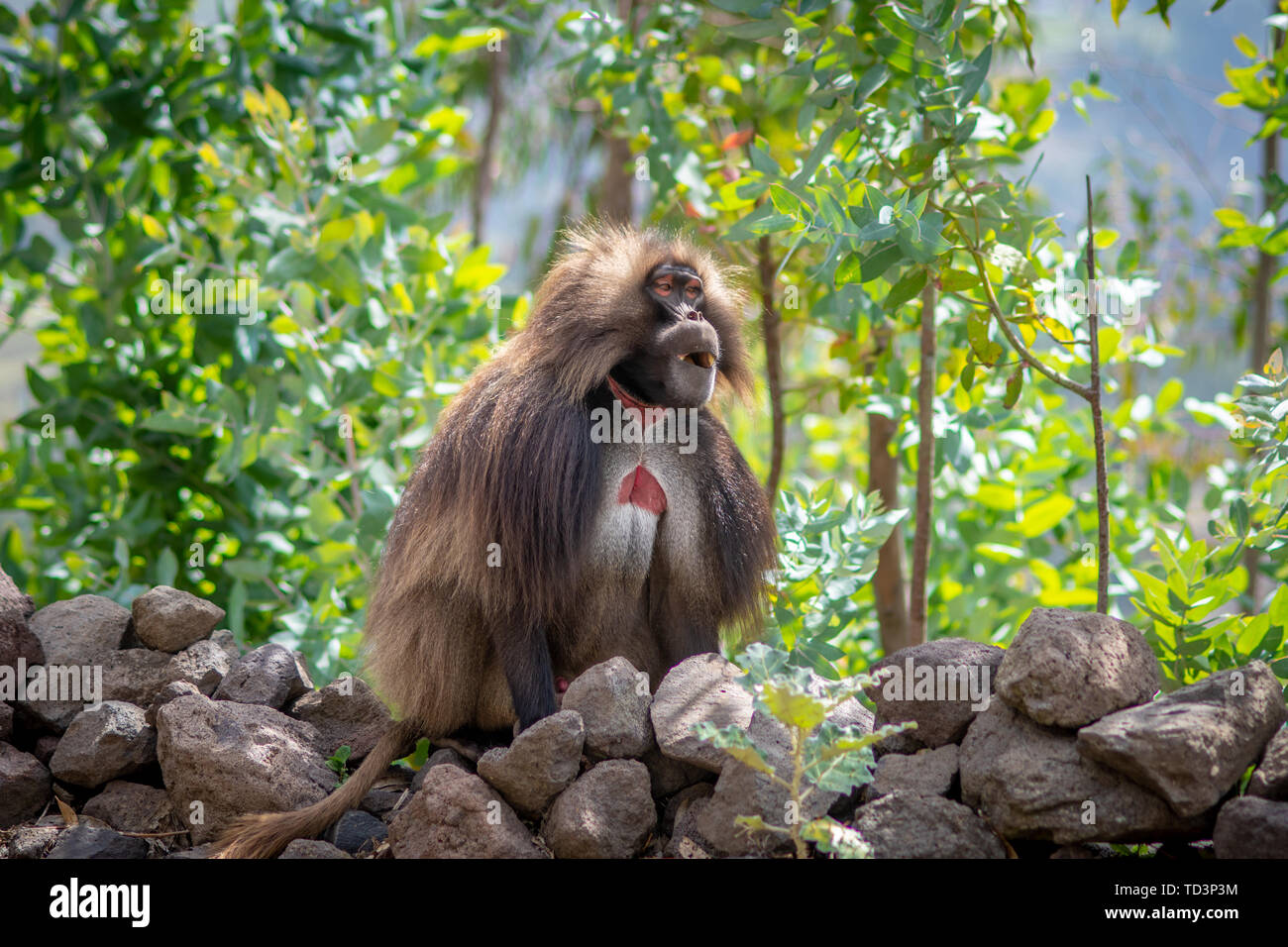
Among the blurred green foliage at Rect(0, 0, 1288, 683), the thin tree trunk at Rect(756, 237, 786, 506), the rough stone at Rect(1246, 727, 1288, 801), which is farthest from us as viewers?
the thin tree trunk at Rect(756, 237, 786, 506)

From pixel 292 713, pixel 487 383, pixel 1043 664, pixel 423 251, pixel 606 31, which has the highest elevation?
pixel 606 31

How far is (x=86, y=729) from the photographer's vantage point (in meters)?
3.44

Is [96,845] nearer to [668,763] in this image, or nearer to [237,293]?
[668,763]

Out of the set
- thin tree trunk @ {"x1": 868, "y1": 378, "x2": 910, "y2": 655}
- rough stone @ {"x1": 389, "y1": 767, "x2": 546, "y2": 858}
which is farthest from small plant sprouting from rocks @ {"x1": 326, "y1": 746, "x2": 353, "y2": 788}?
thin tree trunk @ {"x1": 868, "y1": 378, "x2": 910, "y2": 655}

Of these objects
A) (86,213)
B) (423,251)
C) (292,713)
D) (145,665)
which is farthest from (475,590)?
(86,213)

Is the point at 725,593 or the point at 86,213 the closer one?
the point at 725,593

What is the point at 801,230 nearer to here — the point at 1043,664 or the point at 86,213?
the point at 1043,664

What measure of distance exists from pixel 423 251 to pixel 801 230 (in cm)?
251

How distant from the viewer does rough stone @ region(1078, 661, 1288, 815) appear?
2436 mm

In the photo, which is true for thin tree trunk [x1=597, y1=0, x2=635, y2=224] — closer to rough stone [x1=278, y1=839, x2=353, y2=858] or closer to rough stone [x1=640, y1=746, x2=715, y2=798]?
rough stone [x1=640, y1=746, x2=715, y2=798]

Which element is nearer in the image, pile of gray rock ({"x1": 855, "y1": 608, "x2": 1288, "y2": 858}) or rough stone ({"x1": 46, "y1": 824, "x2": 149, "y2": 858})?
pile of gray rock ({"x1": 855, "y1": 608, "x2": 1288, "y2": 858})

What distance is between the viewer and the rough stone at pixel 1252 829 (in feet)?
7.70

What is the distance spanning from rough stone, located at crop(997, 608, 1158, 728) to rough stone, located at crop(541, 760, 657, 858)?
0.91m

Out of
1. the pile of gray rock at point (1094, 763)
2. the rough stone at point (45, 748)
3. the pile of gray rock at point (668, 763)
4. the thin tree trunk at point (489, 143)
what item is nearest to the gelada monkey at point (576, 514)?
the pile of gray rock at point (668, 763)
